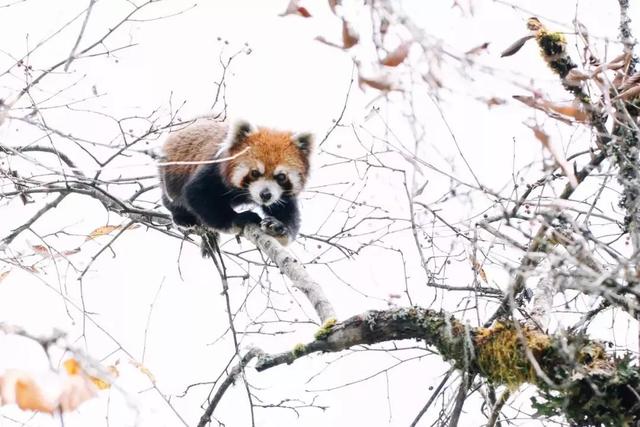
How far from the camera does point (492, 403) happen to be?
3.52 metres

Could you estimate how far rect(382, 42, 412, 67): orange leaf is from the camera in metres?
2.24

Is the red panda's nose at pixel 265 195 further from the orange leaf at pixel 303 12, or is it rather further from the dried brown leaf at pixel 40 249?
the orange leaf at pixel 303 12

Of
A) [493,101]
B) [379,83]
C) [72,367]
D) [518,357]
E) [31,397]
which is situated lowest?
[31,397]

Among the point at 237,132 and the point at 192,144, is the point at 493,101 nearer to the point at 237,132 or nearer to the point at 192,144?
the point at 237,132

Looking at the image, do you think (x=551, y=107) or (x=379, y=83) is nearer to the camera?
(x=379, y=83)

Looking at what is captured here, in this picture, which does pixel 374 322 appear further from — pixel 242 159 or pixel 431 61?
pixel 242 159

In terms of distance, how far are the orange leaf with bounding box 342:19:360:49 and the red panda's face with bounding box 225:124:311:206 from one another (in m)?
3.97

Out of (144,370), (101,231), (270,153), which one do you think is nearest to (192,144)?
(270,153)

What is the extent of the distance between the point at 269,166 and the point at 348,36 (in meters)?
4.20

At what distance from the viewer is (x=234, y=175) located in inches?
255

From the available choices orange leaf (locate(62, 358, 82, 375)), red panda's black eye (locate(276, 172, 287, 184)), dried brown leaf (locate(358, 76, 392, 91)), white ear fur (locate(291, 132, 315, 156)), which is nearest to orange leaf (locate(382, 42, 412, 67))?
dried brown leaf (locate(358, 76, 392, 91))

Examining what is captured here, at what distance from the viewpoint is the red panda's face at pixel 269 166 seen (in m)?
6.39

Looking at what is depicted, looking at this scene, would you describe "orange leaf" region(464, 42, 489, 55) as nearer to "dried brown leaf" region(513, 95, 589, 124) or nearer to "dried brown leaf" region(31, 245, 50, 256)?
"dried brown leaf" region(513, 95, 589, 124)

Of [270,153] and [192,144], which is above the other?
[192,144]
